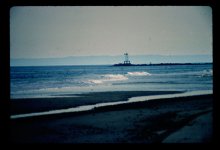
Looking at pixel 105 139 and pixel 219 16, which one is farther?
pixel 105 139

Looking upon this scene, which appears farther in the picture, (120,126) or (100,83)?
(100,83)

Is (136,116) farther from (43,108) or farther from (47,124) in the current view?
(43,108)

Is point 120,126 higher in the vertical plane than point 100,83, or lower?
lower

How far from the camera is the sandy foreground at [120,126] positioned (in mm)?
4941

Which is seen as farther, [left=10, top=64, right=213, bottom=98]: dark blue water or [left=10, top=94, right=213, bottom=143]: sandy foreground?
[left=10, top=64, right=213, bottom=98]: dark blue water

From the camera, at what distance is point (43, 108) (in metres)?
8.73

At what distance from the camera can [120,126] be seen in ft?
20.1

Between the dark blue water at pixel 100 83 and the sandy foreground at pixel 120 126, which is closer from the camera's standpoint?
the sandy foreground at pixel 120 126

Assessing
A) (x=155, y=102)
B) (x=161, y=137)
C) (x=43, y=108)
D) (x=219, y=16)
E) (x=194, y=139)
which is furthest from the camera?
(x=155, y=102)

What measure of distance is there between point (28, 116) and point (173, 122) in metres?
3.61

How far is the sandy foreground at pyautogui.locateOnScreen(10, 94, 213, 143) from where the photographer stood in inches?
195

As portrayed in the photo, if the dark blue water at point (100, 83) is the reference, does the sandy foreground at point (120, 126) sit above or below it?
below

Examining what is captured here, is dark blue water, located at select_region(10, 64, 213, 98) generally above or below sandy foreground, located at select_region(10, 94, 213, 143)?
above
